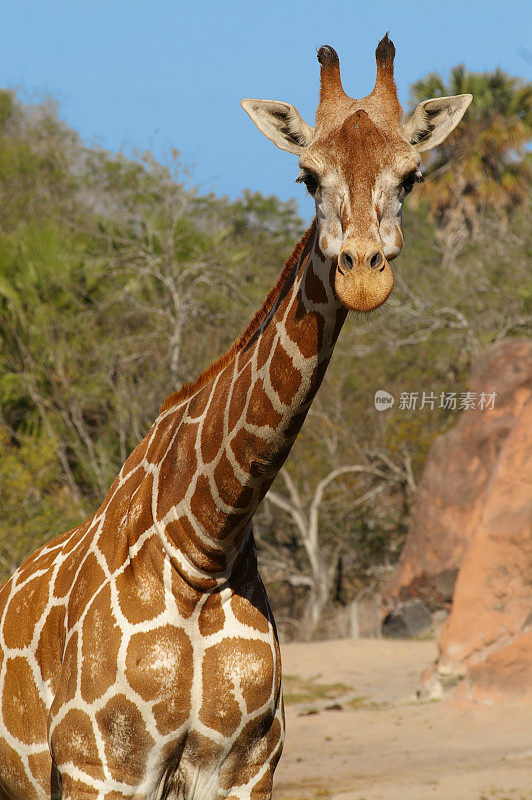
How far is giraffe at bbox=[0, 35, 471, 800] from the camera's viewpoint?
2984mm

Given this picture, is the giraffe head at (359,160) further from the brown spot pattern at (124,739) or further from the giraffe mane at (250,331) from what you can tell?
the brown spot pattern at (124,739)

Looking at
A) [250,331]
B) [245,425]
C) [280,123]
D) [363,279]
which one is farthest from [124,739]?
[280,123]

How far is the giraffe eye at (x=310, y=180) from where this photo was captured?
9.25 feet

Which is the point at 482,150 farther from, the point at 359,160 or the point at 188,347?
the point at 359,160

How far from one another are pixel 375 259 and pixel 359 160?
37cm

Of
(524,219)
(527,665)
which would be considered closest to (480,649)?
(527,665)

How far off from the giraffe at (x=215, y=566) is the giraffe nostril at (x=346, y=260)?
0.55 feet

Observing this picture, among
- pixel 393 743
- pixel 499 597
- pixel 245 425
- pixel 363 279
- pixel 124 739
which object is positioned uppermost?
pixel 363 279

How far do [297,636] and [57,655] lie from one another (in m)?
15.6

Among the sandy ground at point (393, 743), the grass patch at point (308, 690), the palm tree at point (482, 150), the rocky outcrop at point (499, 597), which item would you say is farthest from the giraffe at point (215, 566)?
the palm tree at point (482, 150)

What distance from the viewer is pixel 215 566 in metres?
3.26

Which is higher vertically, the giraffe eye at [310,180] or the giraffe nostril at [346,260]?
the giraffe eye at [310,180]

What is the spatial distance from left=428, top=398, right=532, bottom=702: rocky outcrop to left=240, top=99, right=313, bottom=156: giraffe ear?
753cm

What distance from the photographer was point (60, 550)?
4.14m
